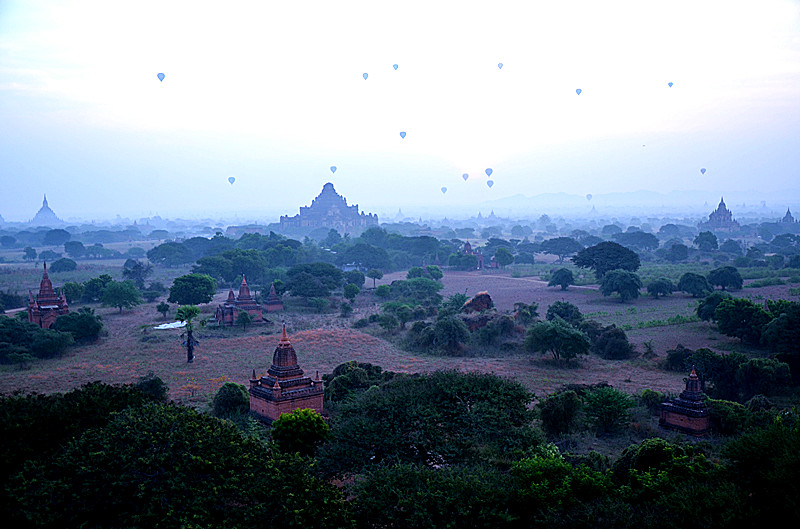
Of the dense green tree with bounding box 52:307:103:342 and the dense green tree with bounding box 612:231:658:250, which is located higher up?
the dense green tree with bounding box 612:231:658:250

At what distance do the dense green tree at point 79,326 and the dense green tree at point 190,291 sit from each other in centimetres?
998

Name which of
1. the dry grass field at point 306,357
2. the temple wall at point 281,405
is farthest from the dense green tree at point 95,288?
the temple wall at point 281,405

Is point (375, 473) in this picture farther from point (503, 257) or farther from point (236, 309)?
point (503, 257)

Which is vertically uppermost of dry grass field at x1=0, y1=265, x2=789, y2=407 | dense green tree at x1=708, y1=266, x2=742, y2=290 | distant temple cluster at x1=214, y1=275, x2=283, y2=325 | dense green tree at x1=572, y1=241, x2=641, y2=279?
dense green tree at x1=572, y1=241, x2=641, y2=279

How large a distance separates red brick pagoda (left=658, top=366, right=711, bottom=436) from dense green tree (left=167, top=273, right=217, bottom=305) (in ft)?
122

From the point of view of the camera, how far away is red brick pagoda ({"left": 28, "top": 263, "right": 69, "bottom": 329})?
38.7 meters

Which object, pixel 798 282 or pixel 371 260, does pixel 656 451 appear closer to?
pixel 798 282

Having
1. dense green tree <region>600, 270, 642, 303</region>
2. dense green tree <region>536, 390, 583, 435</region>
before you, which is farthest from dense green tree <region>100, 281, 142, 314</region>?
dense green tree <region>600, 270, 642, 303</region>

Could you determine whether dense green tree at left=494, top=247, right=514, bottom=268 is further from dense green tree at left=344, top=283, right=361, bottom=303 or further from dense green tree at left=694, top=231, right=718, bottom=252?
dense green tree at left=694, top=231, right=718, bottom=252

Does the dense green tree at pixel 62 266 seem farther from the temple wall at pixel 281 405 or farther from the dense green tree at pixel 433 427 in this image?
the dense green tree at pixel 433 427

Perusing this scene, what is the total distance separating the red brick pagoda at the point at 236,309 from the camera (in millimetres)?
42125

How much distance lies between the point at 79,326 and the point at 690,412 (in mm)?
33649

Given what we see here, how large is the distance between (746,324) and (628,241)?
71.1m

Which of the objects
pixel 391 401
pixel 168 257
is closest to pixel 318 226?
pixel 168 257
